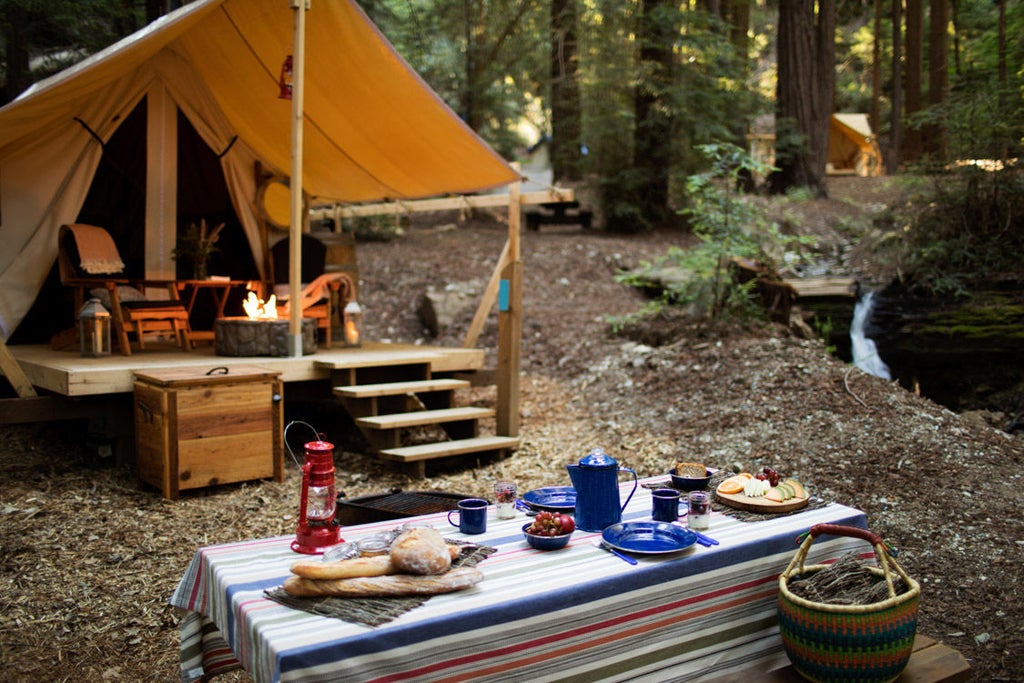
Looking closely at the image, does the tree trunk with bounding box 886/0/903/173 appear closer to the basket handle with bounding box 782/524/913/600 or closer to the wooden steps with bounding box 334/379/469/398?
the wooden steps with bounding box 334/379/469/398

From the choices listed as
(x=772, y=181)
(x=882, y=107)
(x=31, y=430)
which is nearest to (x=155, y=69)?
(x=31, y=430)

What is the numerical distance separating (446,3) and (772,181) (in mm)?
5150

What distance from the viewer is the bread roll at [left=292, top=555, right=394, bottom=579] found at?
1.98m

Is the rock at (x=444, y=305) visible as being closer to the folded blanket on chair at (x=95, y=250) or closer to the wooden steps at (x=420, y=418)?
the wooden steps at (x=420, y=418)

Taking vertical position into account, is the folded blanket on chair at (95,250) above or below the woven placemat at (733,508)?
above

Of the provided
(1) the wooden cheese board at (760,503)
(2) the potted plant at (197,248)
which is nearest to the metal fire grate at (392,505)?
(1) the wooden cheese board at (760,503)

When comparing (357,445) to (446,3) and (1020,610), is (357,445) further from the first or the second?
(446,3)

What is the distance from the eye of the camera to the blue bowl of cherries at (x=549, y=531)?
2.30 m

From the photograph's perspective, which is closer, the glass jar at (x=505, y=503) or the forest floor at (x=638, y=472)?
the glass jar at (x=505, y=503)

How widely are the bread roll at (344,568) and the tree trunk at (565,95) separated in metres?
10.2

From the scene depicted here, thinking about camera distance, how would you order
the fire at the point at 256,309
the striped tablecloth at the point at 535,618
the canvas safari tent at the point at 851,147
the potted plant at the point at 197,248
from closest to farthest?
1. the striped tablecloth at the point at 535,618
2. the fire at the point at 256,309
3. the potted plant at the point at 197,248
4. the canvas safari tent at the point at 851,147

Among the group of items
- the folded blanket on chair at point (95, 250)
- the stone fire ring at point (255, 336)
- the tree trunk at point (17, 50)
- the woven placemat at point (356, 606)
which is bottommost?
the woven placemat at point (356, 606)

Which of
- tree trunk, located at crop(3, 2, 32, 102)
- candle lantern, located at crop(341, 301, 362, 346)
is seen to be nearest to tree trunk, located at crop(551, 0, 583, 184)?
candle lantern, located at crop(341, 301, 362, 346)

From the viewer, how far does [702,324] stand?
7.00m
